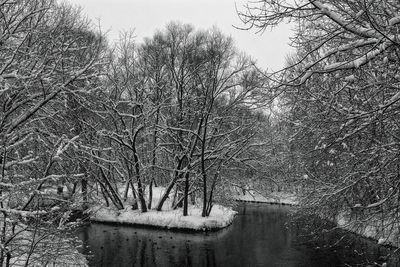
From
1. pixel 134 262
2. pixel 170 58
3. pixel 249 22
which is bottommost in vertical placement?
pixel 134 262

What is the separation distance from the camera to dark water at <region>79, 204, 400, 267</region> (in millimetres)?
15234

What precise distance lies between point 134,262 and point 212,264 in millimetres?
3048

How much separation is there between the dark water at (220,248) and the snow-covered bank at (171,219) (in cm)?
82

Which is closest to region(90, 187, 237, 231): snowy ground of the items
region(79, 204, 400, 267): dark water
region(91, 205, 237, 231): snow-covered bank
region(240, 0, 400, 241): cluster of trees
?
region(91, 205, 237, 231): snow-covered bank

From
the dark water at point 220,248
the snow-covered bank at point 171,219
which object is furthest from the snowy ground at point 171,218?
the dark water at point 220,248

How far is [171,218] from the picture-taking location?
2328cm

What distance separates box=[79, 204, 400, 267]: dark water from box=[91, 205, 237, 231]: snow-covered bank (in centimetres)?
82

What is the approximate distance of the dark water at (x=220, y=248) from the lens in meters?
15.2

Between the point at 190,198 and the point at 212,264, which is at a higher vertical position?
the point at 190,198

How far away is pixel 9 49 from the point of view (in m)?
8.73

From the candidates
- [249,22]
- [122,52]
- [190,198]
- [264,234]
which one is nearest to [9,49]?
[249,22]

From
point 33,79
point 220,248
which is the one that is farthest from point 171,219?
point 33,79

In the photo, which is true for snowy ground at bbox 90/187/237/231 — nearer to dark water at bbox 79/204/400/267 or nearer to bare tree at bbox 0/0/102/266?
dark water at bbox 79/204/400/267

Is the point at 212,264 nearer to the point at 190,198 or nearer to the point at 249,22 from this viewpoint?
the point at 249,22
